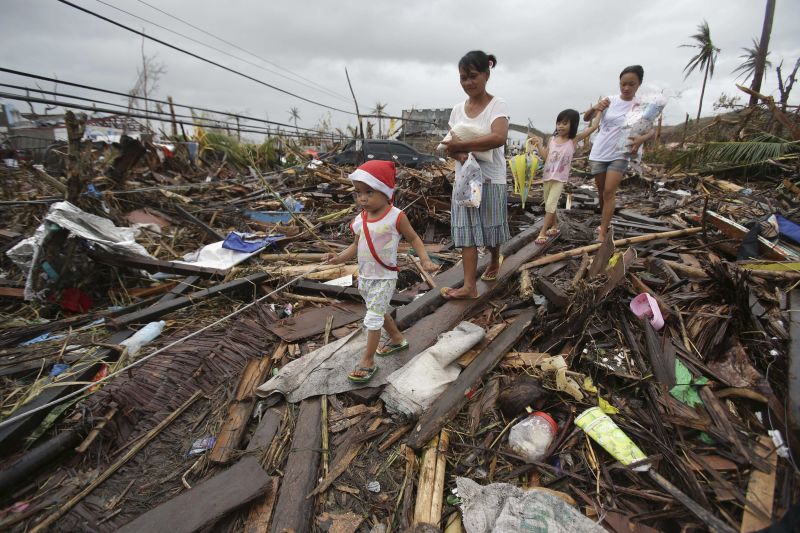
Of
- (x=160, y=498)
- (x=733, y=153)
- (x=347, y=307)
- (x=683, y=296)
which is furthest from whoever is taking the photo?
(x=733, y=153)

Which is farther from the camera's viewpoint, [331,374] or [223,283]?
[223,283]

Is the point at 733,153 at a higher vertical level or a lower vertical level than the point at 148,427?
higher

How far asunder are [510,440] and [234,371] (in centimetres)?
235

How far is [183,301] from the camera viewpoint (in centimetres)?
393

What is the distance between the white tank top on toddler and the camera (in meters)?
2.45

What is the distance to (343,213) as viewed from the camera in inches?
281

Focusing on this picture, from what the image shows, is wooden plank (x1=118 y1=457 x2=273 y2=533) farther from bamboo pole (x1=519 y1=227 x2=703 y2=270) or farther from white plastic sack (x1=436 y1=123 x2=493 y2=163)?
bamboo pole (x1=519 y1=227 x2=703 y2=270)

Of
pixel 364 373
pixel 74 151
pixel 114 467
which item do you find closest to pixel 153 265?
pixel 74 151

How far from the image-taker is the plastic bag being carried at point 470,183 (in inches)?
116

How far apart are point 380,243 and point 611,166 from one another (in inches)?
140

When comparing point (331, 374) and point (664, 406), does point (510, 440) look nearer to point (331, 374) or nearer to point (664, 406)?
point (664, 406)

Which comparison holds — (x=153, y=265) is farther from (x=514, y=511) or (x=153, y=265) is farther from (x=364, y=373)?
(x=514, y=511)

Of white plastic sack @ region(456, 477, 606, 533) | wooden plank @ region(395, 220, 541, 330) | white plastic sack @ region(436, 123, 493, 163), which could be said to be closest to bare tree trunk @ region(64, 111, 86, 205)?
wooden plank @ region(395, 220, 541, 330)

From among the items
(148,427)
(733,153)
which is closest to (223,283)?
(148,427)
